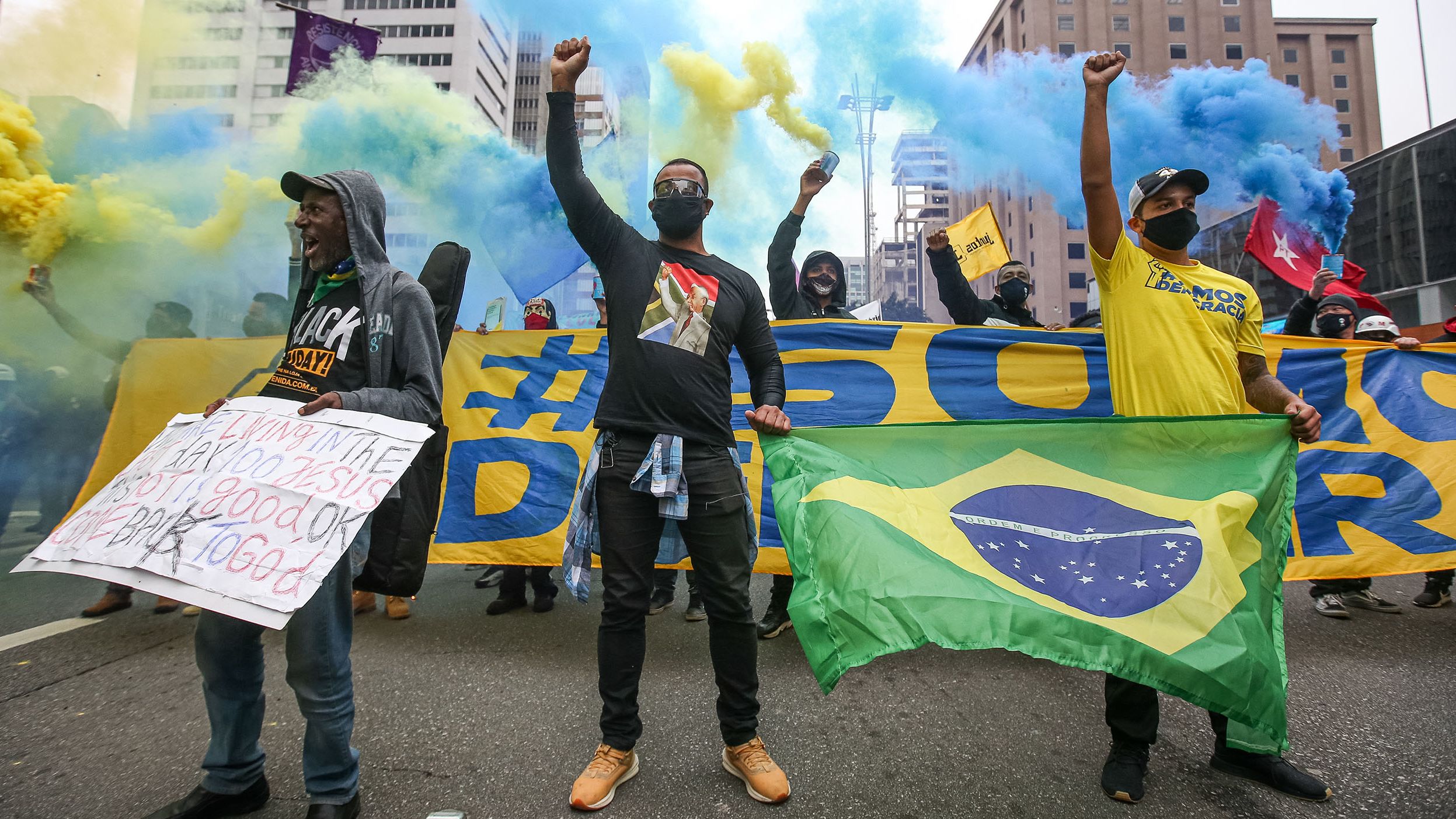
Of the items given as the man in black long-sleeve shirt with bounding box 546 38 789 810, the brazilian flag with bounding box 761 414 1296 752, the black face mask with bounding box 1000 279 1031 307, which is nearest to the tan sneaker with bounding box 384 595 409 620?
the man in black long-sleeve shirt with bounding box 546 38 789 810

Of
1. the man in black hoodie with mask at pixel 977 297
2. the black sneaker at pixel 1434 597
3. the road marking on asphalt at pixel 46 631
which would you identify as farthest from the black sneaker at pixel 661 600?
the black sneaker at pixel 1434 597

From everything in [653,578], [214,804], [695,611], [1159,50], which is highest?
[1159,50]

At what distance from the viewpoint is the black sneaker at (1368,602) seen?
13.7ft

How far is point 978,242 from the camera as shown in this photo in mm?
9422

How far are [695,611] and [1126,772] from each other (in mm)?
2402

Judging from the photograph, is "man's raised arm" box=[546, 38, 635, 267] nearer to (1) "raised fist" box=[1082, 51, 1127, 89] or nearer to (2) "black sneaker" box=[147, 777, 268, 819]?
(1) "raised fist" box=[1082, 51, 1127, 89]

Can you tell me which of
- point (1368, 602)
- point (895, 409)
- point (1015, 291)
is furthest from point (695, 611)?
point (1368, 602)

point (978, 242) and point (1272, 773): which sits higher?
point (978, 242)

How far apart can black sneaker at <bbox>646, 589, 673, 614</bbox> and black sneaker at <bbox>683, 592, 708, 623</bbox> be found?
211 mm

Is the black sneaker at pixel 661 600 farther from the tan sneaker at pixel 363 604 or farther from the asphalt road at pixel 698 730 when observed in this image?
the tan sneaker at pixel 363 604

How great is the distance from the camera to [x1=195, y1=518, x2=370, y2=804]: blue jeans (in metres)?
1.87

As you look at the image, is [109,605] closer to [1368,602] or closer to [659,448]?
[659,448]

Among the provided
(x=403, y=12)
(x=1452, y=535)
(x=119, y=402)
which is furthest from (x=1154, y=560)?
(x=403, y=12)

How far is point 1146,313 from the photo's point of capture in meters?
2.49
